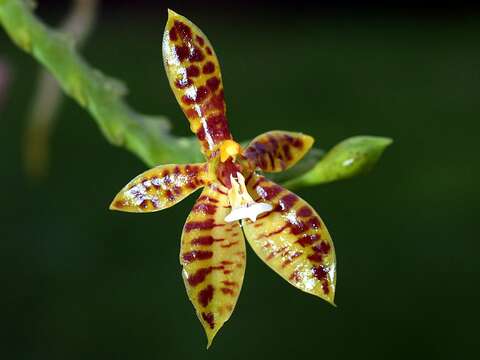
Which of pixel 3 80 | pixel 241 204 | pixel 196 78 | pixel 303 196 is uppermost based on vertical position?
pixel 3 80

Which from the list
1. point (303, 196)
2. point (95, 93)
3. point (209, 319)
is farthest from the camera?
point (303, 196)

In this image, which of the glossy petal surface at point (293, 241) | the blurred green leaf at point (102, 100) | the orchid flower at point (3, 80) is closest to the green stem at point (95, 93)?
the blurred green leaf at point (102, 100)

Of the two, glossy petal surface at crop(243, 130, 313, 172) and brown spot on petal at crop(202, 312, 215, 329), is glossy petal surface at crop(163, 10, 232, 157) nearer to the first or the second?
glossy petal surface at crop(243, 130, 313, 172)

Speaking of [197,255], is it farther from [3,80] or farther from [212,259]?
[3,80]

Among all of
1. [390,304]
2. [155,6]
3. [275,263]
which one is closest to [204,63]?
[275,263]

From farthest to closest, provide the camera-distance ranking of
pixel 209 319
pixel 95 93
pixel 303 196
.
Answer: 1. pixel 303 196
2. pixel 95 93
3. pixel 209 319

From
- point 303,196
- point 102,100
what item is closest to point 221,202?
point 102,100

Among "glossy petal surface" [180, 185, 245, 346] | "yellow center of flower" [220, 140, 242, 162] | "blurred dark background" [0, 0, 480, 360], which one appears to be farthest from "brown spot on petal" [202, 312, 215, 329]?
"blurred dark background" [0, 0, 480, 360]
